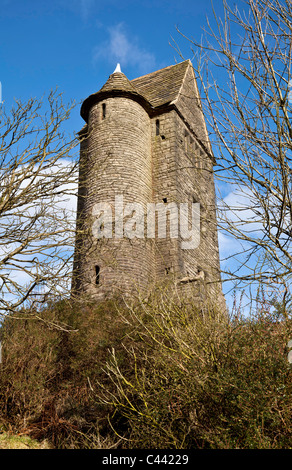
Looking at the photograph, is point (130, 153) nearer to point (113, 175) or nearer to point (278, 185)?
point (113, 175)

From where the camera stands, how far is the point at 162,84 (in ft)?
68.4

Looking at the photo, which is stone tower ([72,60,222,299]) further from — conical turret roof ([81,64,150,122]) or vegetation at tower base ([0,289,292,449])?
vegetation at tower base ([0,289,292,449])

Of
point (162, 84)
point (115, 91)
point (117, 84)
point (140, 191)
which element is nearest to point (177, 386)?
point (140, 191)

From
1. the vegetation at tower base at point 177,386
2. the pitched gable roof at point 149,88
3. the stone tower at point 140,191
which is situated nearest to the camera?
the vegetation at tower base at point 177,386

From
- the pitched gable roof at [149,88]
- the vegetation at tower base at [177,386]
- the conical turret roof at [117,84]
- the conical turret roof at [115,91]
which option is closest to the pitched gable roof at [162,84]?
the pitched gable roof at [149,88]

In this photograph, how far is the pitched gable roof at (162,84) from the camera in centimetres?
1933

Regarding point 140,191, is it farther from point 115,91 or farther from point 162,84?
point 162,84

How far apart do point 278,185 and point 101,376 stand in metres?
6.19

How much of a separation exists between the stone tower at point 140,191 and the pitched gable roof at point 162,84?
0.10m

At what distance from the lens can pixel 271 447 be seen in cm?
480

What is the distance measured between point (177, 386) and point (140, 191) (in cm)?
1147

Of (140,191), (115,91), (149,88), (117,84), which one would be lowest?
(140,191)

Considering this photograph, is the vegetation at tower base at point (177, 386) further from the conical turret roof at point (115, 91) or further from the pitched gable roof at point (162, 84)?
the pitched gable roof at point (162, 84)

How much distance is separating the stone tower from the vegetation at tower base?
489 centimetres
